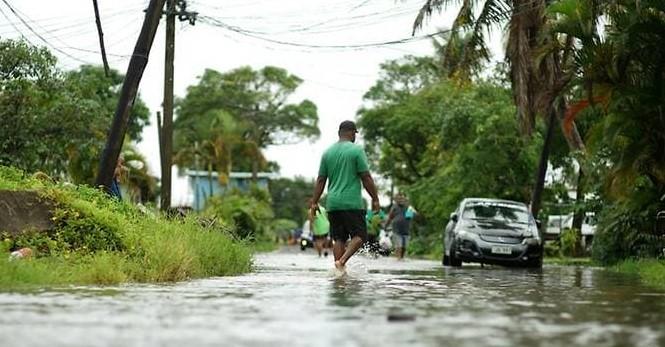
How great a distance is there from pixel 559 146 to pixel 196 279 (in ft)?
86.7

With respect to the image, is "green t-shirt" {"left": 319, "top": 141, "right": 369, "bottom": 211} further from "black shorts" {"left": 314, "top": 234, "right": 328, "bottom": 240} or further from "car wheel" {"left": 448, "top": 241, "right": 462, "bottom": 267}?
"black shorts" {"left": 314, "top": 234, "right": 328, "bottom": 240}

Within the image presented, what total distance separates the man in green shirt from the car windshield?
10486 mm

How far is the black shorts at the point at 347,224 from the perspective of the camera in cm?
1322

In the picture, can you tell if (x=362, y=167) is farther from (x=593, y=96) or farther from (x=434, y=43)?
(x=434, y=43)

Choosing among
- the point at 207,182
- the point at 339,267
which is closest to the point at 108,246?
the point at 339,267

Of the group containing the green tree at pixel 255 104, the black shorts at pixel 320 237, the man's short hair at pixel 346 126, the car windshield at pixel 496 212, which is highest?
the green tree at pixel 255 104

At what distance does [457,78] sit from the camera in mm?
27422

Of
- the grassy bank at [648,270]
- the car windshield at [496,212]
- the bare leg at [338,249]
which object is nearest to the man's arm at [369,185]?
the bare leg at [338,249]

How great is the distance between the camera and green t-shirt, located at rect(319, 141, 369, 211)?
13.3m

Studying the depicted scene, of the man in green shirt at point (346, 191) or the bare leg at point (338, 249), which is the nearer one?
the man in green shirt at point (346, 191)

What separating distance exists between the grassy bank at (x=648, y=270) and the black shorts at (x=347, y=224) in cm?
349

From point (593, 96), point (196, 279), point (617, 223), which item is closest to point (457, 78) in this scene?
point (617, 223)

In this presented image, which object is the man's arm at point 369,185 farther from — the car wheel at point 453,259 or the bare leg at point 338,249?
the car wheel at point 453,259

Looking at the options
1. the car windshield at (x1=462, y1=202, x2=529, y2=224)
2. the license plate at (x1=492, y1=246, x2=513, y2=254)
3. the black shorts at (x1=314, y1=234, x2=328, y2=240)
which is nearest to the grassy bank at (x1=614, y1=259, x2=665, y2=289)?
the license plate at (x1=492, y1=246, x2=513, y2=254)
